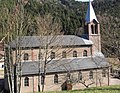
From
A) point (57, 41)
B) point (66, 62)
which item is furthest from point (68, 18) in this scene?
point (57, 41)

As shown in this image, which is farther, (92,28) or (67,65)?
(92,28)

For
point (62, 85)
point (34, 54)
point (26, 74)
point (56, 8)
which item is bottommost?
point (62, 85)

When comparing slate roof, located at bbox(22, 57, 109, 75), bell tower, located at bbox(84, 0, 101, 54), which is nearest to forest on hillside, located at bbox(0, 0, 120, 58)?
bell tower, located at bbox(84, 0, 101, 54)

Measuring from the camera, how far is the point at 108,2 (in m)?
83.1

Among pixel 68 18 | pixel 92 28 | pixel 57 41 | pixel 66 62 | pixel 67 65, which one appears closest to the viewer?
pixel 57 41

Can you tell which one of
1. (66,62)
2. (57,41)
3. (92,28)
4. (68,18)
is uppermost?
(68,18)

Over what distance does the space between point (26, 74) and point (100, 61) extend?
40.4ft

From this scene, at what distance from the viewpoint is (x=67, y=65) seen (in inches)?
1393

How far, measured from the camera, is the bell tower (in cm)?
3941

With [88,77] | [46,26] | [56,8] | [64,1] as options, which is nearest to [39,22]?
[46,26]

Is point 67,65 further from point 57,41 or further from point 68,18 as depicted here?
point 68,18

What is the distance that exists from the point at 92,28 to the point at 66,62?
26.0 feet

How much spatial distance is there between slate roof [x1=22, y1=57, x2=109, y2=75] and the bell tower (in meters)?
2.48

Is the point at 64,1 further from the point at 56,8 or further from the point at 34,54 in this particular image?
the point at 34,54
